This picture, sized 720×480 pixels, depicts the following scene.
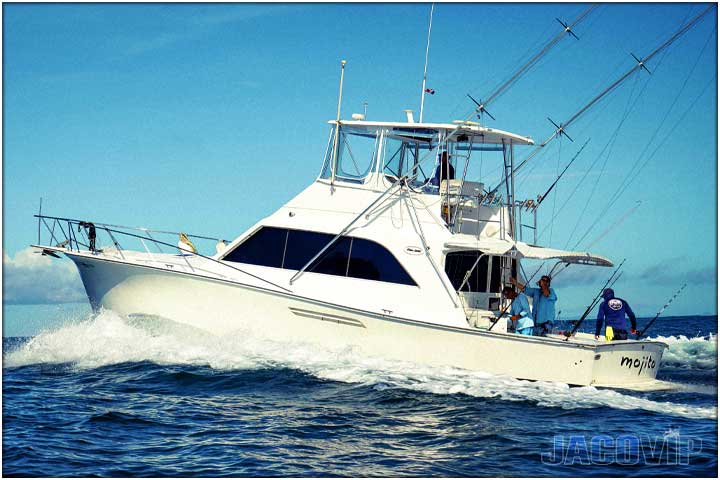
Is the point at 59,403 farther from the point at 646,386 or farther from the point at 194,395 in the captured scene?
the point at 646,386

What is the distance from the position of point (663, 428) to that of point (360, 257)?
5228 millimetres

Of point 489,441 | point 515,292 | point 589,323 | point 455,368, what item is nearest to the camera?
point 489,441

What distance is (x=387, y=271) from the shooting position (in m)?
12.8

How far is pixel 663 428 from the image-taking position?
9.79 meters

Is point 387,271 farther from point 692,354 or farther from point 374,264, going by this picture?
point 692,354

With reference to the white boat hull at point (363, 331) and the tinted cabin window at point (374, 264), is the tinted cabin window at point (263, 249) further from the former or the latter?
the tinted cabin window at point (374, 264)

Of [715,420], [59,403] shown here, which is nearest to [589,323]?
[715,420]

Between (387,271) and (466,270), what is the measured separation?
1490 mm

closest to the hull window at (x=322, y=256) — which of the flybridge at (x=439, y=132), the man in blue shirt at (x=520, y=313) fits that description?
the man in blue shirt at (x=520, y=313)

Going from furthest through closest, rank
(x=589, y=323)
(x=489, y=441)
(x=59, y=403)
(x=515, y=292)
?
(x=589, y=323), (x=515, y=292), (x=59, y=403), (x=489, y=441)

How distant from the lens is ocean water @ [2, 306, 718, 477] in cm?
815

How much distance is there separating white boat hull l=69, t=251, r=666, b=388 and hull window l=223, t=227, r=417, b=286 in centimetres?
76

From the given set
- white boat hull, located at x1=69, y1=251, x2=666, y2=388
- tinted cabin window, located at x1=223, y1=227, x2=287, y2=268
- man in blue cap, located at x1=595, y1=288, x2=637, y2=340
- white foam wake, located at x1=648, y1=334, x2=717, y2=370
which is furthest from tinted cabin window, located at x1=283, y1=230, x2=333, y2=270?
white foam wake, located at x1=648, y1=334, x2=717, y2=370

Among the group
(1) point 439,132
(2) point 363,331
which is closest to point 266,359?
(2) point 363,331
